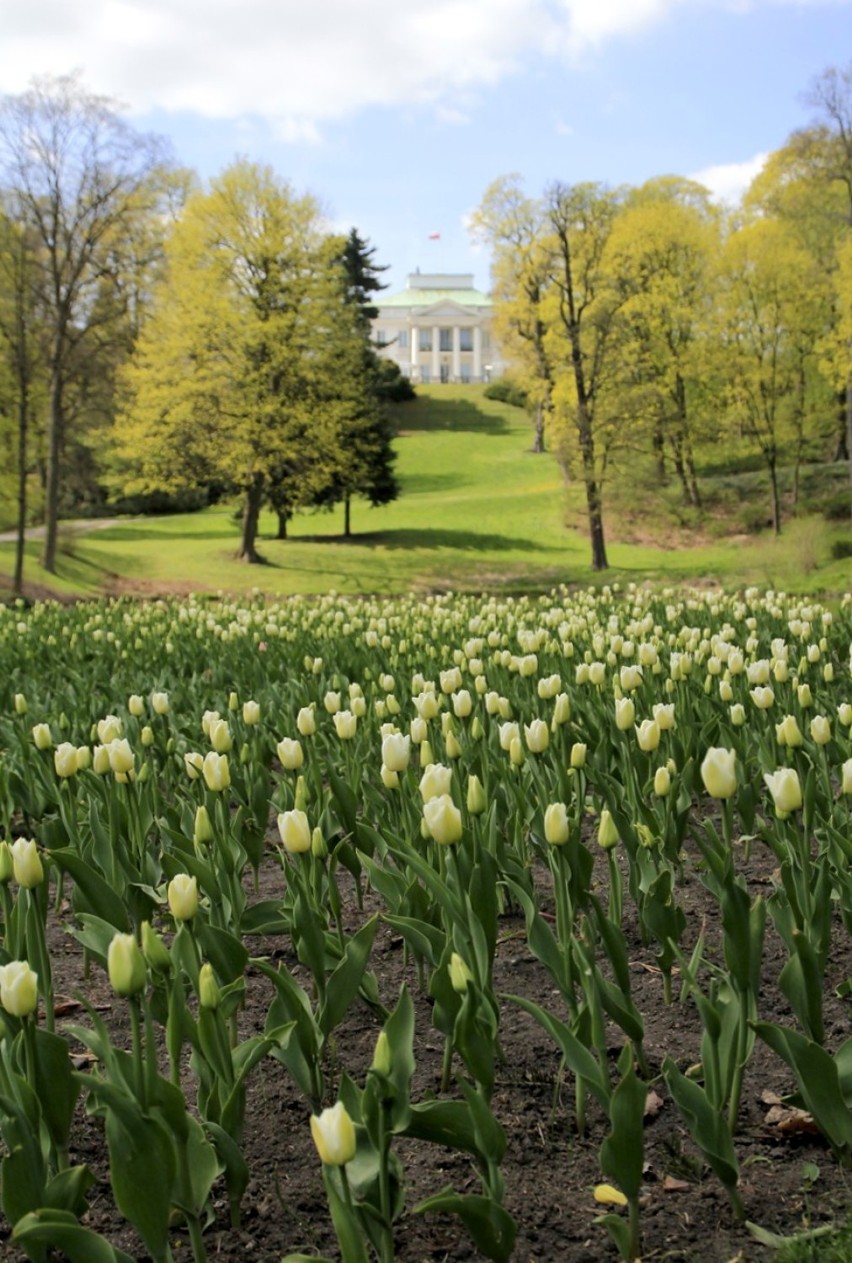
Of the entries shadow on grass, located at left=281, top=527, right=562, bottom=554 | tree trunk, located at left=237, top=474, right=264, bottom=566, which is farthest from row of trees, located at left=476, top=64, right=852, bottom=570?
tree trunk, located at left=237, top=474, right=264, bottom=566

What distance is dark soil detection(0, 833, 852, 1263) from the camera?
7.12ft

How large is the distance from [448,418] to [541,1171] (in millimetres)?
65672

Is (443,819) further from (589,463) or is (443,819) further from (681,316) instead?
(681,316)

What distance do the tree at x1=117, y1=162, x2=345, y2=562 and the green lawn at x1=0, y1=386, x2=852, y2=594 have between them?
2.74 meters

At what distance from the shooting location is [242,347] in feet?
89.5

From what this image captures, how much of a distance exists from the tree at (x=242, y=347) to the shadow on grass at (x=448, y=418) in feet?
109

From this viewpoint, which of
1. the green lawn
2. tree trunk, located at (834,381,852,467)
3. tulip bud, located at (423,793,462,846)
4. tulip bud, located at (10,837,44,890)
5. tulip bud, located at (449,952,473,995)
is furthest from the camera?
tree trunk, located at (834,381,852,467)

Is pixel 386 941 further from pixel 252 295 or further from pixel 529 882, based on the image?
pixel 252 295

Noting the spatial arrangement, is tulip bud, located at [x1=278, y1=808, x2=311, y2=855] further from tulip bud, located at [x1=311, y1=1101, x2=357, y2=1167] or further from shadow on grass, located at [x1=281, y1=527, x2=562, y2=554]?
shadow on grass, located at [x1=281, y1=527, x2=562, y2=554]

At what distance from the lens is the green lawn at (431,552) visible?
2344 cm

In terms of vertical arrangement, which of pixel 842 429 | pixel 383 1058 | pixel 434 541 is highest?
pixel 842 429

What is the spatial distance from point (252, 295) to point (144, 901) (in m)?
26.6

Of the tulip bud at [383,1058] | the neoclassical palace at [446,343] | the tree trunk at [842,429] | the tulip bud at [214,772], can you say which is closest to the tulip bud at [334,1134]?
the tulip bud at [383,1058]

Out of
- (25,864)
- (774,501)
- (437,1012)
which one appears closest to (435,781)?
(437,1012)
